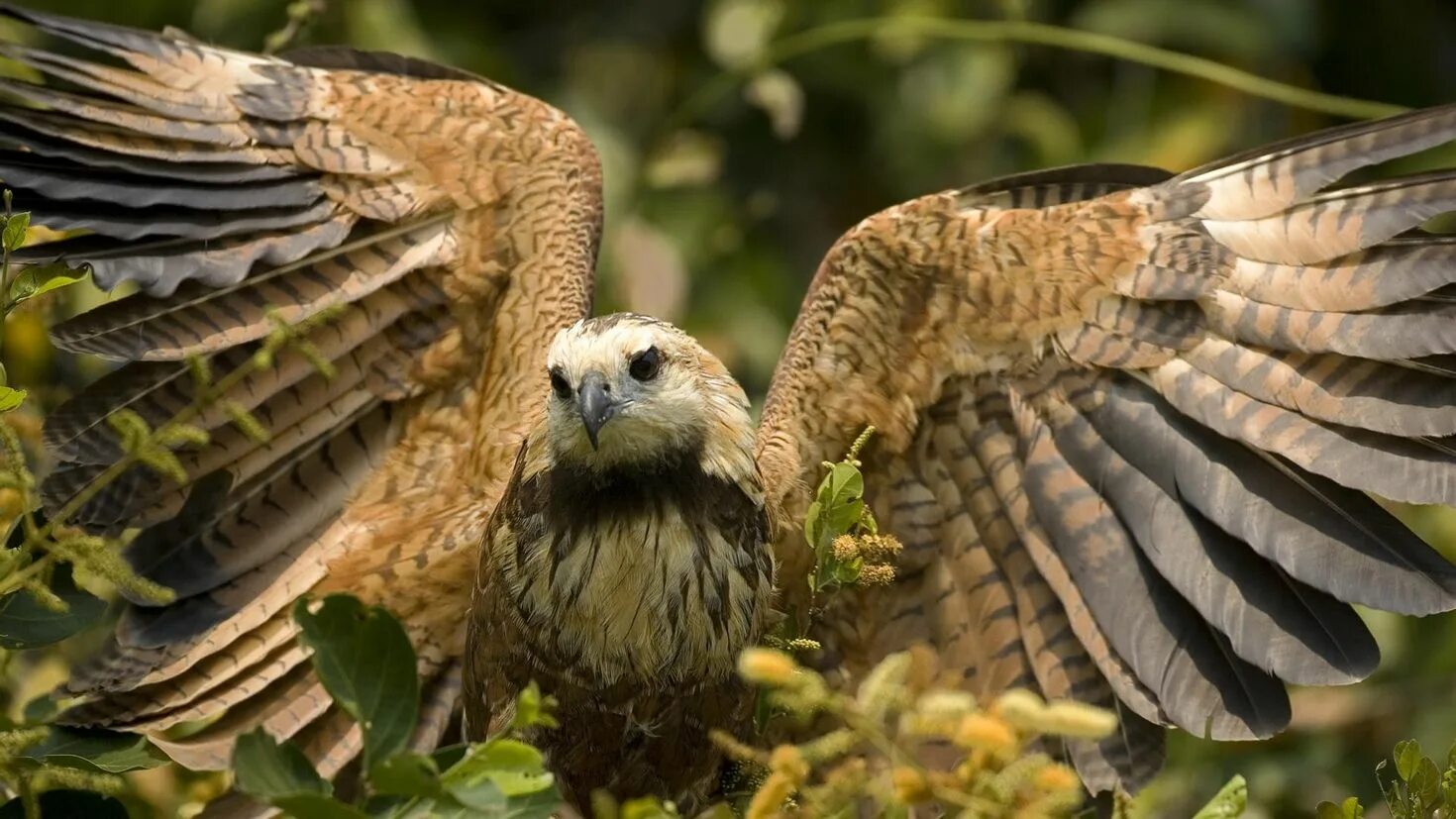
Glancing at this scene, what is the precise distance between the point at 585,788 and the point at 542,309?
1248mm

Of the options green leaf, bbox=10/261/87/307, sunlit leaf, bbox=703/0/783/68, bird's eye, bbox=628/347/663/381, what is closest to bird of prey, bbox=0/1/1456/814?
bird's eye, bbox=628/347/663/381

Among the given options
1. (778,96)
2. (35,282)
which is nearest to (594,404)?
(35,282)

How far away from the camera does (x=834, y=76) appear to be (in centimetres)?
697

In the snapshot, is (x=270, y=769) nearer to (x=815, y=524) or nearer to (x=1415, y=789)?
(x=815, y=524)

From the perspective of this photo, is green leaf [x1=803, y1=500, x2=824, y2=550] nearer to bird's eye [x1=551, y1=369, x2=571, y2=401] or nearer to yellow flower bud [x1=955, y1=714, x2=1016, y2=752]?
bird's eye [x1=551, y1=369, x2=571, y2=401]

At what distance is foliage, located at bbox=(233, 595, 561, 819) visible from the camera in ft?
7.95

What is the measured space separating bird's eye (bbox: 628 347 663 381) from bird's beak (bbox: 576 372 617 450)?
0.09 metres

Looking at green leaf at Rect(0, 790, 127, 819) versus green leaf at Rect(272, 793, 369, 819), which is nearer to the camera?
green leaf at Rect(272, 793, 369, 819)

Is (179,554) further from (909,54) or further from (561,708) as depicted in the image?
(909,54)

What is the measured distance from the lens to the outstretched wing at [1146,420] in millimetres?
3896

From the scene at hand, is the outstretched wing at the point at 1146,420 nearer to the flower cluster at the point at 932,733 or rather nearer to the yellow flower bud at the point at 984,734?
the flower cluster at the point at 932,733

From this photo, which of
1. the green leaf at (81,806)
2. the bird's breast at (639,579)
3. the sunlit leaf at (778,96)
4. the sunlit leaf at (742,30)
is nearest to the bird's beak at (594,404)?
the bird's breast at (639,579)

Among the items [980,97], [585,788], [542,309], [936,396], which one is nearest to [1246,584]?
[936,396]

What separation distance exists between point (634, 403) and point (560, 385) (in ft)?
0.51
